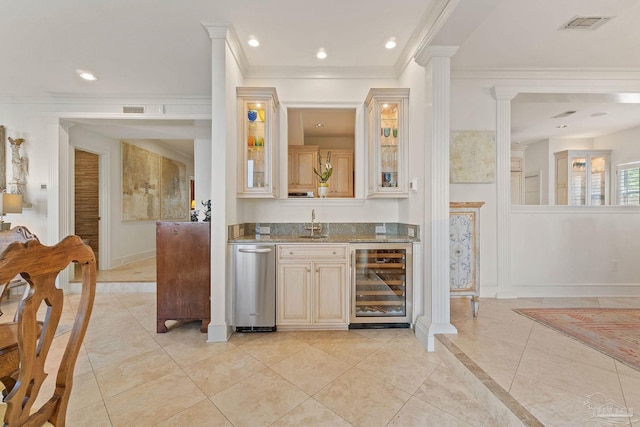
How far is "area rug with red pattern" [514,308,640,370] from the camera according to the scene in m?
2.12

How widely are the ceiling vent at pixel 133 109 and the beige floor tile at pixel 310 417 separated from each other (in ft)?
14.3

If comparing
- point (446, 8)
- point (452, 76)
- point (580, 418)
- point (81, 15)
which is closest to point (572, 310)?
point (580, 418)

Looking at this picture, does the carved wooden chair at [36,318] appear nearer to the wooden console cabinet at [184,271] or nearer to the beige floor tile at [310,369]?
the beige floor tile at [310,369]

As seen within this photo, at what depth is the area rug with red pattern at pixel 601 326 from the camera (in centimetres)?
212

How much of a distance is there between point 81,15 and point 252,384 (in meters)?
3.33

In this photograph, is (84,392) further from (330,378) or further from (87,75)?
(87,75)

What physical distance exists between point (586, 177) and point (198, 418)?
7940mm

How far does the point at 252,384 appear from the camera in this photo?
196cm

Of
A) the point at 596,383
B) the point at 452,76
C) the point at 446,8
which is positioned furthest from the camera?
the point at 452,76

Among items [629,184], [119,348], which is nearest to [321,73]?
[119,348]

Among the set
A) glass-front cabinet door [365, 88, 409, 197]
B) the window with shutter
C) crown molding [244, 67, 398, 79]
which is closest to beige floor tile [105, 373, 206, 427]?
glass-front cabinet door [365, 88, 409, 197]

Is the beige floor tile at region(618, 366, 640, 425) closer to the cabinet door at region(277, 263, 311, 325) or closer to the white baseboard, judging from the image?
the cabinet door at region(277, 263, 311, 325)

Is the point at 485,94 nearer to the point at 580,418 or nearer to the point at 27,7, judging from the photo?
the point at 580,418

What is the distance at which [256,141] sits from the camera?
123 inches
